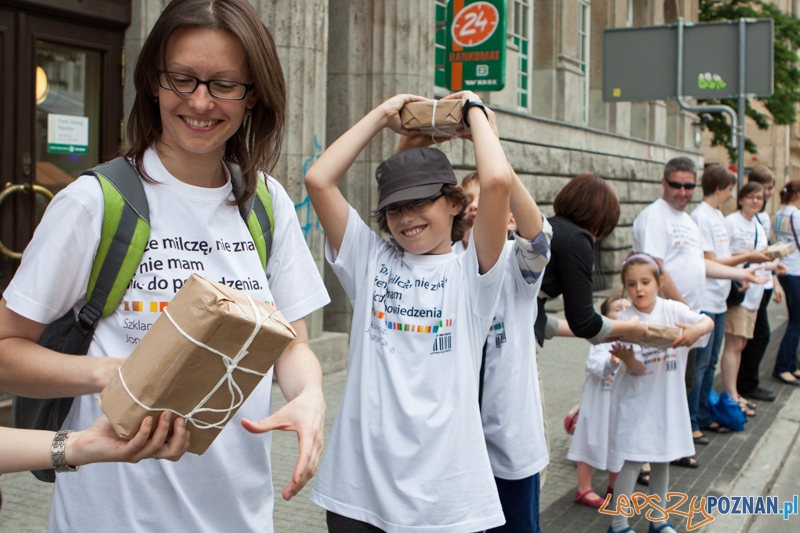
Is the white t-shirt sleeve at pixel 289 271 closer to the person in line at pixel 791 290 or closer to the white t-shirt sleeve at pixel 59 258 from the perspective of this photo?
the white t-shirt sleeve at pixel 59 258

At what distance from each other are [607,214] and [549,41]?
11558mm

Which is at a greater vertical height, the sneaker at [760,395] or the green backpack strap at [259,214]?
the green backpack strap at [259,214]

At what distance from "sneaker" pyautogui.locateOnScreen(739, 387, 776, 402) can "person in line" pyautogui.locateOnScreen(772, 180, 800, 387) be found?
0.87m

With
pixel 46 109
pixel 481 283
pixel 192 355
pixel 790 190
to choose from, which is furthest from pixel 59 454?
pixel 790 190

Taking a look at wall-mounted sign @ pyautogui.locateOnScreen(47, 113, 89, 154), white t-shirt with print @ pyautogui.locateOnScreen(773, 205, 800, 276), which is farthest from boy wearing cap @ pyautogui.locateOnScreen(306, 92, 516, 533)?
white t-shirt with print @ pyautogui.locateOnScreen(773, 205, 800, 276)

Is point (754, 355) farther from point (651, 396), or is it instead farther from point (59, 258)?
point (59, 258)

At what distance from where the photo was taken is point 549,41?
49.0 feet

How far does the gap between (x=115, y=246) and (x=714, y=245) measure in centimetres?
621

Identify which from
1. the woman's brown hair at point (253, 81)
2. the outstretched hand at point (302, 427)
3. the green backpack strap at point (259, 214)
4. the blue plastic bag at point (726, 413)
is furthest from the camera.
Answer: the blue plastic bag at point (726, 413)

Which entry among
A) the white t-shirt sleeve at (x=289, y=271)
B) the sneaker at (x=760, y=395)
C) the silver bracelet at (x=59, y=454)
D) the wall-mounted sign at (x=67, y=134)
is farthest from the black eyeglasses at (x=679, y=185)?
the silver bracelet at (x=59, y=454)

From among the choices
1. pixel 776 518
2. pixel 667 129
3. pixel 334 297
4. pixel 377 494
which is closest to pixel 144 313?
pixel 377 494

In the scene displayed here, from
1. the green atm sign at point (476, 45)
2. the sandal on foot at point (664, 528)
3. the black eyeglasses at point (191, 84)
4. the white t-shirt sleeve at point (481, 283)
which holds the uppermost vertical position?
the green atm sign at point (476, 45)

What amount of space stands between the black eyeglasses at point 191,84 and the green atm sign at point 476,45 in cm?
802

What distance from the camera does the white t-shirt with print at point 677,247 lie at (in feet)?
19.4
